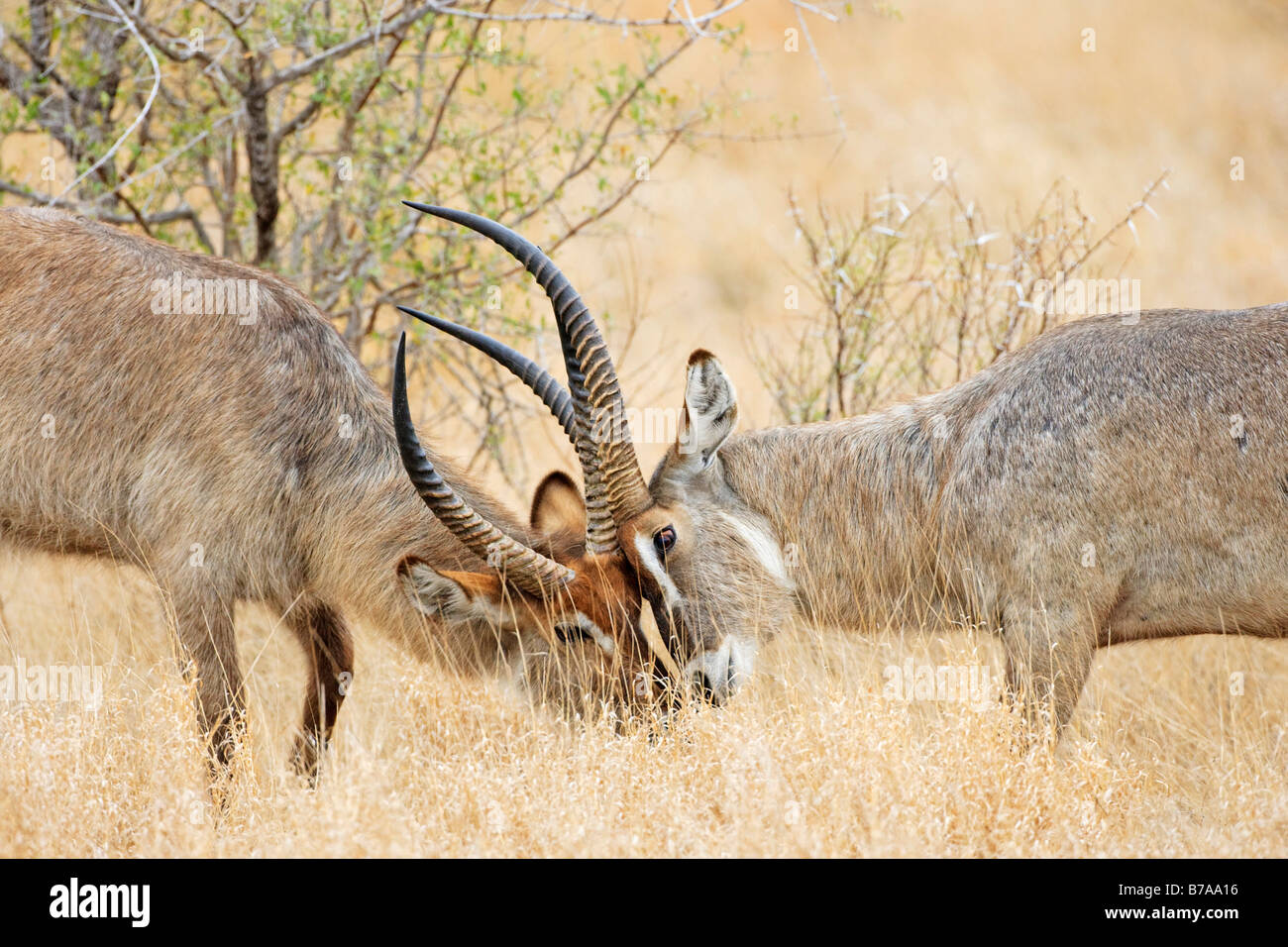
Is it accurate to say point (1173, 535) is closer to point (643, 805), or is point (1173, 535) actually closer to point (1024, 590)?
point (1024, 590)

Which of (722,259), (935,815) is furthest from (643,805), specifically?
(722,259)

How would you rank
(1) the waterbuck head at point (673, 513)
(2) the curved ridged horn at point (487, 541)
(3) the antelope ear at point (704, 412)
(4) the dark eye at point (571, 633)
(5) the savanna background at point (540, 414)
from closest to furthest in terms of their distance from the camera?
1. (5) the savanna background at point (540, 414)
2. (2) the curved ridged horn at point (487, 541)
3. (4) the dark eye at point (571, 633)
4. (1) the waterbuck head at point (673, 513)
5. (3) the antelope ear at point (704, 412)

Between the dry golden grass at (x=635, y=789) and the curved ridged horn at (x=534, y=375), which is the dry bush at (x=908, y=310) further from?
the dry golden grass at (x=635, y=789)

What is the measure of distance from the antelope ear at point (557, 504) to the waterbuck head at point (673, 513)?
44 cm

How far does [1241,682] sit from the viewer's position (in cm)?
560

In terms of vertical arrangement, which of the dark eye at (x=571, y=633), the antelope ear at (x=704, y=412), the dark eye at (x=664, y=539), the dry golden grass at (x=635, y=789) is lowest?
the dry golden grass at (x=635, y=789)

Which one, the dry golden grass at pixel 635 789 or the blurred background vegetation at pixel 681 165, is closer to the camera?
the dry golden grass at pixel 635 789

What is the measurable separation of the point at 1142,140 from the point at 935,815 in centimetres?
1646

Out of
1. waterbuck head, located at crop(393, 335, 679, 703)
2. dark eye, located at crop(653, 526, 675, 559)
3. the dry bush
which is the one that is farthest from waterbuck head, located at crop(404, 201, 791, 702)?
the dry bush

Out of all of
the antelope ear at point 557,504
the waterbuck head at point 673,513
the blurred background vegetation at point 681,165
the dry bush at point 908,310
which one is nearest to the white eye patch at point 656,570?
the waterbuck head at point 673,513

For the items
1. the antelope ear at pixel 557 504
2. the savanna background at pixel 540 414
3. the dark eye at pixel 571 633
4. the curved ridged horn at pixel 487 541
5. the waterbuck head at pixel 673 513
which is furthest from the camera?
the antelope ear at pixel 557 504

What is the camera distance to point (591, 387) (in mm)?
4828

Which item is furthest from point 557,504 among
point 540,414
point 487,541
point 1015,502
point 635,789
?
point 540,414

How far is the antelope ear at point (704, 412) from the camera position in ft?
16.2
